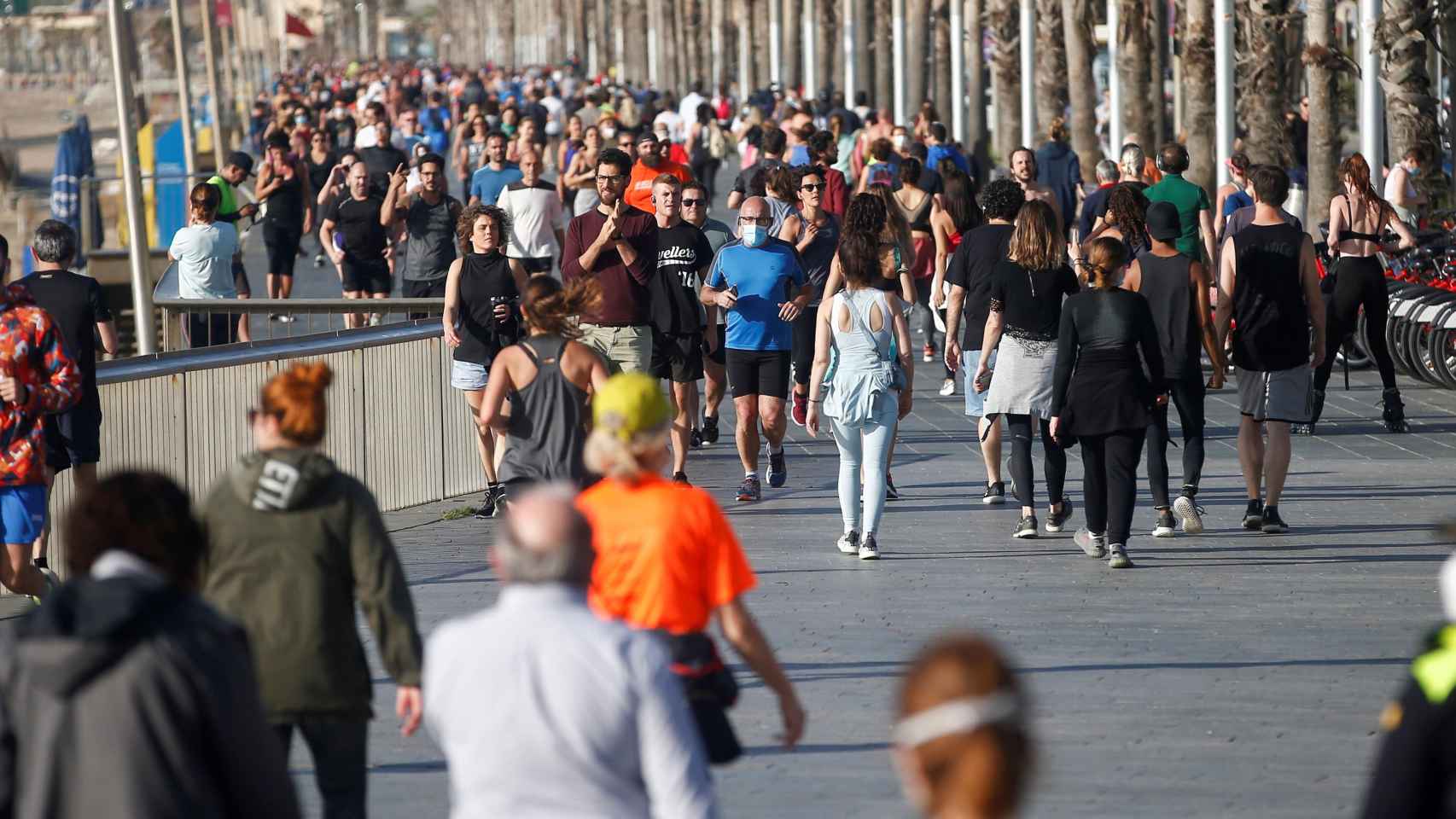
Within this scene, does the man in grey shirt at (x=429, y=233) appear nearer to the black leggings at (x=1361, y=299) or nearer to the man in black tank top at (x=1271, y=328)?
the black leggings at (x=1361, y=299)

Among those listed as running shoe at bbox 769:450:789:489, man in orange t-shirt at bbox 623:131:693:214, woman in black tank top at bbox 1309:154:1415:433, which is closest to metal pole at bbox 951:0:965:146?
man in orange t-shirt at bbox 623:131:693:214

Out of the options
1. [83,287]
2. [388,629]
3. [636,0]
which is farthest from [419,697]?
[636,0]

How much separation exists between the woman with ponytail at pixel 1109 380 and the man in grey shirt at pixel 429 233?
21.2 feet

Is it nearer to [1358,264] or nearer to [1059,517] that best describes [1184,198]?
[1358,264]

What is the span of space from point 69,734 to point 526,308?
169 inches

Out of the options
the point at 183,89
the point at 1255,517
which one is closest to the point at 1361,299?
the point at 1255,517

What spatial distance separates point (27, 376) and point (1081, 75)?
22727 millimetres

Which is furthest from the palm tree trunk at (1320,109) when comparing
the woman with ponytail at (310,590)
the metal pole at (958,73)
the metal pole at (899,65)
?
the metal pole at (899,65)

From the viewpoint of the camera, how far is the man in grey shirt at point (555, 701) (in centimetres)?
402

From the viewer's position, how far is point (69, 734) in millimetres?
3826

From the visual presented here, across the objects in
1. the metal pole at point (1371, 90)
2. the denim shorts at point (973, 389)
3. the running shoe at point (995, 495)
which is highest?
the metal pole at point (1371, 90)

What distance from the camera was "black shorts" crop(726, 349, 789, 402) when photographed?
1214cm

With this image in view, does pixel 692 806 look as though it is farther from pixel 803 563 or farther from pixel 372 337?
pixel 372 337

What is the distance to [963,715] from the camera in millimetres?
2785
